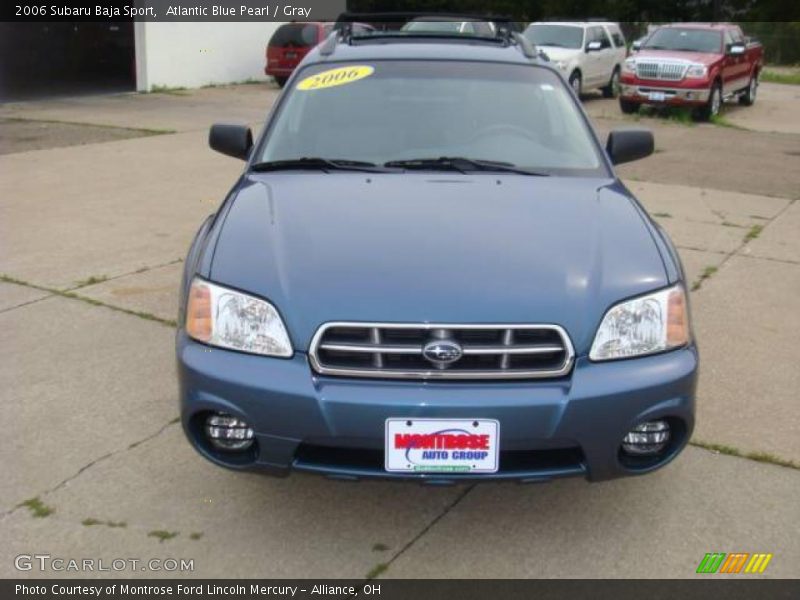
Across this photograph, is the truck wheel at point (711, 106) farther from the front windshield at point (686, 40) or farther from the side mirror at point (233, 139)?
the side mirror at point (233, 139)

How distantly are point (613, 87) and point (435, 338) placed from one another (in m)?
19.9

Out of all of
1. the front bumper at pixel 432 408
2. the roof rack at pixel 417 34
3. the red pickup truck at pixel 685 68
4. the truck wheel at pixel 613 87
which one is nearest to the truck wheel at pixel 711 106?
the red pickup truck at pixel 685 68

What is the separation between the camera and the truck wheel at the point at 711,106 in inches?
645

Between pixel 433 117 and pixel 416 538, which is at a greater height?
pixel 433 117

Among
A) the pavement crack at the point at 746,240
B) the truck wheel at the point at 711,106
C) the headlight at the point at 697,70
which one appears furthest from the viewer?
the truck wheel at the point at 711,106

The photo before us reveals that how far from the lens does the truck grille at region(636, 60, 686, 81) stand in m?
16.1

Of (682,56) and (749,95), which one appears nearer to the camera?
(682,56)

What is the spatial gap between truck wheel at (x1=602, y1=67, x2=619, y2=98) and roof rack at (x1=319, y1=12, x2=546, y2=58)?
659 inches

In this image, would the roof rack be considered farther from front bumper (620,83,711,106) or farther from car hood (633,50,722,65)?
car hood (633,50,722,65)

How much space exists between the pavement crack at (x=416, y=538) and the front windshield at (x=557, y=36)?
56.2 feet

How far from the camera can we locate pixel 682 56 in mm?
16438

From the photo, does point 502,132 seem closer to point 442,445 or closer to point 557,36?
point 442,445

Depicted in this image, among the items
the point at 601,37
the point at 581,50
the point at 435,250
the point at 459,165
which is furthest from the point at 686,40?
the point at 435,250

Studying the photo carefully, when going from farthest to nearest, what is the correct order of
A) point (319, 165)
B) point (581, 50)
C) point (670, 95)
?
point (581, 50), point (670, 95), point (319, 165)
